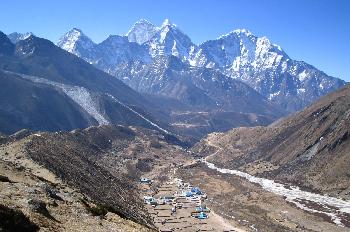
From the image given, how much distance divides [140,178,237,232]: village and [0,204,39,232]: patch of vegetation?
86.5 m

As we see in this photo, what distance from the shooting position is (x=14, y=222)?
108 ft

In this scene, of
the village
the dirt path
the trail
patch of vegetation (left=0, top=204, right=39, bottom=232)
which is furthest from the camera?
the trail

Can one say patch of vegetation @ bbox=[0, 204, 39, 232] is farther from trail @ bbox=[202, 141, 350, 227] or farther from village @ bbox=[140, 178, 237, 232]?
trail @ bbox=[202, 141, 350, 227]

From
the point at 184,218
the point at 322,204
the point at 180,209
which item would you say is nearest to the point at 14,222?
the point at 184,218

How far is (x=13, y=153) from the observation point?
114 metres

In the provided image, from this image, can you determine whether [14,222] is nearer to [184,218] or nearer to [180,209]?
[184,218]

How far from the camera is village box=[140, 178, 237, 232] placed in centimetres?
12768

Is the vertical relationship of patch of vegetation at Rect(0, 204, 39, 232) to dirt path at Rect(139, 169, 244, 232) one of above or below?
above

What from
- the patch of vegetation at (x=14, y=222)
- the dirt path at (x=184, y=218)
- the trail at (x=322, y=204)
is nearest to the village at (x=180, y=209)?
the dirt path at (x=184, y=218)

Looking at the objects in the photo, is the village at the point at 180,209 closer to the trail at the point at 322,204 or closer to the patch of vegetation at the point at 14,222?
the trail at the point at 322,204

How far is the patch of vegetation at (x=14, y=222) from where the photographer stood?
32000mm

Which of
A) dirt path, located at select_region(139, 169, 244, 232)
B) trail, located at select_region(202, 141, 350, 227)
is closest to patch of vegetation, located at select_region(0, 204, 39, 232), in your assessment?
dirt path, located at select_region(139, 169, 244, 232)

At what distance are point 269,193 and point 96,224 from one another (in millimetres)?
157521

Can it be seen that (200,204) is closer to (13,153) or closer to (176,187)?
(176,187)
